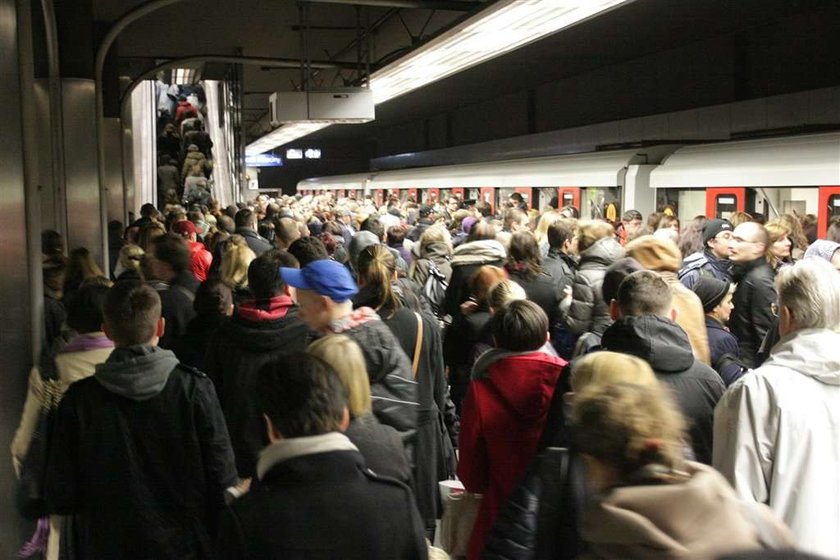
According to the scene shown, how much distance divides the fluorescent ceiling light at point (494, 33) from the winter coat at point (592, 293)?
65.6 inches

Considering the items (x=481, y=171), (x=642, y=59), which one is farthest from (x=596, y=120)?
(x=481, y=171)

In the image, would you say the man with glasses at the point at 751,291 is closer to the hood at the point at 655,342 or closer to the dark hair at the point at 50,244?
the hood at the point at 655,342

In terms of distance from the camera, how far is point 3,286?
12.8 ft

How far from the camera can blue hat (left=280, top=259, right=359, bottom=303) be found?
3803mm

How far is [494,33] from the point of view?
7914 millimetres

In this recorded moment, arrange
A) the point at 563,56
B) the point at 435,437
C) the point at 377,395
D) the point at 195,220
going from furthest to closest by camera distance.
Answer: the point at 563,56 → the point at 195,220 → the point at 435,437 → the point at 377,395

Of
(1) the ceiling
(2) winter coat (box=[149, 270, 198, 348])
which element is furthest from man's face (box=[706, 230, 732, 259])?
(1) the ceiling

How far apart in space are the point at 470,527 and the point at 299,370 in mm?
1646

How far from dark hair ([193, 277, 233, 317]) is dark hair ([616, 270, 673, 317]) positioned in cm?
195

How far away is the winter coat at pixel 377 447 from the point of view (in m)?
2.78

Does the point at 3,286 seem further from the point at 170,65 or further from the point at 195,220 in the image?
the point at 170,65

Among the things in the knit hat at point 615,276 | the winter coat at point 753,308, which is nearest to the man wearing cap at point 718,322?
the knit hat at point 615,276

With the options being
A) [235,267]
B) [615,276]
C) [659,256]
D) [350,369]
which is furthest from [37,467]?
[659,256]

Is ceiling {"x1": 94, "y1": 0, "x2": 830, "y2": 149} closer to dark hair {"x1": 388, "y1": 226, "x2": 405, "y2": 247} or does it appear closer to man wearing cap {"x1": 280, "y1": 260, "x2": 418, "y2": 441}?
dark hair {"x1": 388, "y1": 226, "x2": 405, "y2": 247}
